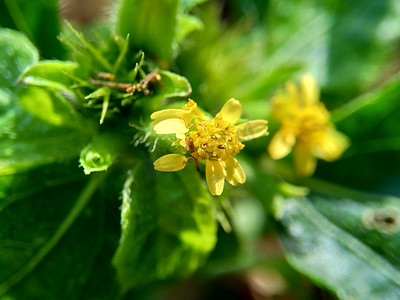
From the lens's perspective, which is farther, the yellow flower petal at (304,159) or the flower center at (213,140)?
the yellow flower petal at (304,159)

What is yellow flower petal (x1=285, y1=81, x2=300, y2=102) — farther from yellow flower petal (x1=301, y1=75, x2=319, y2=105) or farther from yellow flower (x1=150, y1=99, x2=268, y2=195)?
yellow flower (x1=150, y1=99, x2=268, y2=195)

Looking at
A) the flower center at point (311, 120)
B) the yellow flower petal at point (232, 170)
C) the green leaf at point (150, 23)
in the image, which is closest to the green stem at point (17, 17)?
the green leaf at point (150, 23)

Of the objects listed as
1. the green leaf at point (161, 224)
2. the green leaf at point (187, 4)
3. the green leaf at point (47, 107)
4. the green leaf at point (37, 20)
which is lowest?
the green leaf at point (161, 224)

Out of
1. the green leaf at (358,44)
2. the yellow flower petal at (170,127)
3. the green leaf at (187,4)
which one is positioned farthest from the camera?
the green leaf at (358,44)

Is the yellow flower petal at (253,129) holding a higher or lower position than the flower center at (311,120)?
lower

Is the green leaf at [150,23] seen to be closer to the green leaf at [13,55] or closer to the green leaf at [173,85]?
the green leaf at [173,85]

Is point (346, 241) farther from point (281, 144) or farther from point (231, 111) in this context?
point (231, 111)

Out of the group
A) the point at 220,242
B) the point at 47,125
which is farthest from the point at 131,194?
the point at 220,242

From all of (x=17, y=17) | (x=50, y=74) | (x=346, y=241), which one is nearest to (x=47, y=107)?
(x=50, y=74)
